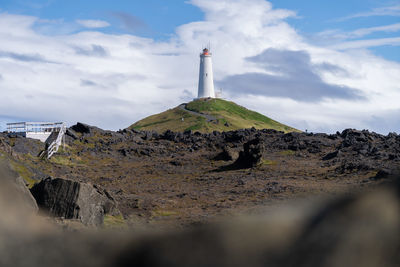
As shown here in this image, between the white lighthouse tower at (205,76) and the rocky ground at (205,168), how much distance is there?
2433 inches

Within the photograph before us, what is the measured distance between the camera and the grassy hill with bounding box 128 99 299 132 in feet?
331

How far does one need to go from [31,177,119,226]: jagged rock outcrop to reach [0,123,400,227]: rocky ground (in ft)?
15.9

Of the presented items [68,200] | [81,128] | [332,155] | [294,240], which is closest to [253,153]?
[332,155]

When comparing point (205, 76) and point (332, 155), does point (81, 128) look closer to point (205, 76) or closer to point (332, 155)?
point (332, 155)

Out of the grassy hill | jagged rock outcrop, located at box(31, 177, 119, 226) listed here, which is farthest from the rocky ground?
the grassy hill

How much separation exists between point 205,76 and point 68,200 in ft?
371

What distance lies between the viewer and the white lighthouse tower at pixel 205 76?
127 metres

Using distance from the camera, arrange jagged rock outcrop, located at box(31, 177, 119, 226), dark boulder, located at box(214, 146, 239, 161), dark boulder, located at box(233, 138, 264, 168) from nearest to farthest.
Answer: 1. jagged rock outcrop, located at box(31, 177, 119, 226)
2. dark boulder, located at box(233, 138, 264, 168)
3. dark boulder, located at box(214, 146, 239, 161)

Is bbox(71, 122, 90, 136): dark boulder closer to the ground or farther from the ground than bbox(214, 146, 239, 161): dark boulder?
farther from the ground

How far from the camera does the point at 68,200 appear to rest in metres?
14.9

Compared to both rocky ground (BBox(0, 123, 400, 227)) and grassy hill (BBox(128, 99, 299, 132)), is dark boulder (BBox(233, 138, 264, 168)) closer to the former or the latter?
rocky ground (BBox(0, 123, 400, 227))

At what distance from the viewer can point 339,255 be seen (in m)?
3.18

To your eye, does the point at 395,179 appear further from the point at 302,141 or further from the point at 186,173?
the point at 302,141

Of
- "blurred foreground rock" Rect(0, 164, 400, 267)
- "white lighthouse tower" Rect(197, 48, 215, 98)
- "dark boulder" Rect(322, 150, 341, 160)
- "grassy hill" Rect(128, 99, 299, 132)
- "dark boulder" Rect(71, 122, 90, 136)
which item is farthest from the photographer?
"white lighthouse tower" Rect(197, 48, 215, 98)
